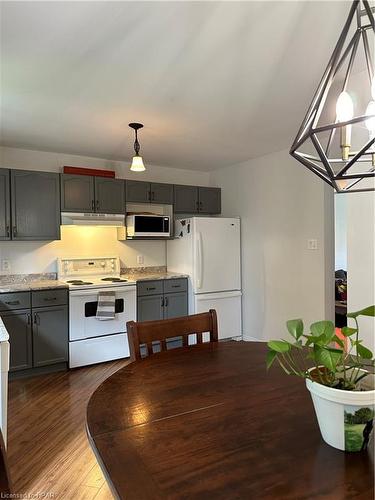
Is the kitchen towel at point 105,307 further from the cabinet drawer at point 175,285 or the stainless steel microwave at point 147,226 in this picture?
the stainless steel microwave at point 147,226

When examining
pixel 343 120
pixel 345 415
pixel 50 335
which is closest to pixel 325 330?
pixel 345 415

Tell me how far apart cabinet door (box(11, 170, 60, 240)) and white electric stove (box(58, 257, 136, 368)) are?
0.48 metres

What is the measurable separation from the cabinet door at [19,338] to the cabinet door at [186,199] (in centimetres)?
217

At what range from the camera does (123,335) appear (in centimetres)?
368

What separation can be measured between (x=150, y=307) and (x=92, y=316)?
68 centimetres

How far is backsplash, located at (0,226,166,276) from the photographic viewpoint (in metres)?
3.68

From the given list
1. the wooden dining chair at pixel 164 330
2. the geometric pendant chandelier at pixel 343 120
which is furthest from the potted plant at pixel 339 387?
the wooden dining chair at pixel 164 330

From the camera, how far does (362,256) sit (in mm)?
2129

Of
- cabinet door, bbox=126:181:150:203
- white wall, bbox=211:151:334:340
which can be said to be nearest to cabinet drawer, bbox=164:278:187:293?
white wall, bbox=211:151:334:340

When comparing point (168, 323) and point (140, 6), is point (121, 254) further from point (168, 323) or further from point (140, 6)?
point (140, 6)

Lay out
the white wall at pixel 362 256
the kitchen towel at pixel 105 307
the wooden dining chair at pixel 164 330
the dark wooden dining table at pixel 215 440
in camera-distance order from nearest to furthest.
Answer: the dark wooden dining table at pixel 215 440 → the wooden dining chair at pixel 164 330 → the white wall at pixel 362 256 → the kitchen towel at pixel 105 307

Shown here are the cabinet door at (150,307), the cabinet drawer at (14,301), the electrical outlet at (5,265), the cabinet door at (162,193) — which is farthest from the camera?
the cabinet door at (162,193)

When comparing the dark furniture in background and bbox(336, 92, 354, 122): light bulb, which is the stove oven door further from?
bbox(336, 92, 354, 122): light bulb

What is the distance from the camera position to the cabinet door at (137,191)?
400 centimetres
